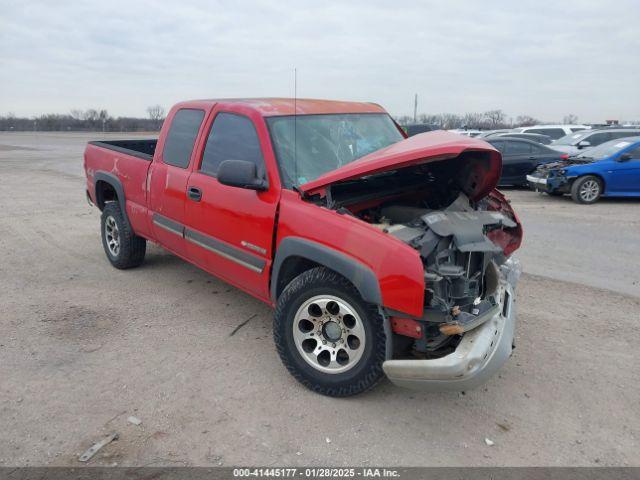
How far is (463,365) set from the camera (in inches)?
109

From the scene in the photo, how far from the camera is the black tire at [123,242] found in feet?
18.7

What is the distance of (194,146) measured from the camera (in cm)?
452

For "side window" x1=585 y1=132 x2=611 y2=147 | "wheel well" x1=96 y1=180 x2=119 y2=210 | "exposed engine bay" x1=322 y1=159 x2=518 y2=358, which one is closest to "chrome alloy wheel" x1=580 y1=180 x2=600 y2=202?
"side window" x1=585 y1=132 x2=611 y2=147

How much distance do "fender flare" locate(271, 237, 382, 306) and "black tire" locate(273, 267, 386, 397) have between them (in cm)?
11

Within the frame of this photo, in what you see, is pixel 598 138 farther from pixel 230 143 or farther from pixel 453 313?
pixel 453 313

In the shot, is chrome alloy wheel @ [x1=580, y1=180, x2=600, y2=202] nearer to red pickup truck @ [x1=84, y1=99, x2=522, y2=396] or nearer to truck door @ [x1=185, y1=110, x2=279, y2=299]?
red pickup truck @ [x1=84, y1=99, x2=522, y2=396]

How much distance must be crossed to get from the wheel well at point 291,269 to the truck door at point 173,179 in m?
1.37

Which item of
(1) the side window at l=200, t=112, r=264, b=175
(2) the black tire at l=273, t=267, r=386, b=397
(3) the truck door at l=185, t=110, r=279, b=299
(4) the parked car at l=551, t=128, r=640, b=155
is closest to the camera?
(2) the black tire at l=273, t=267, r=386, b=397

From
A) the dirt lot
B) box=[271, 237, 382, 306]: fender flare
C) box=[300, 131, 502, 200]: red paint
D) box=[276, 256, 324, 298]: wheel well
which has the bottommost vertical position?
the dirt lot

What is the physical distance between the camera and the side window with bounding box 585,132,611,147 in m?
15.7

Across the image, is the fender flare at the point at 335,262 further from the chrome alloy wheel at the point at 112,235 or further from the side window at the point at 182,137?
the chrome alloy wheel at the point at 112,235

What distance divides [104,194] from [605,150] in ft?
35.2

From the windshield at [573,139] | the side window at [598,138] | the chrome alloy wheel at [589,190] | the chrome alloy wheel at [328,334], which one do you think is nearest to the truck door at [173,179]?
the chrome alloy wheel at [328,334]

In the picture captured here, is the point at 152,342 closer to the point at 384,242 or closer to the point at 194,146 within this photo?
the point at 194,146
